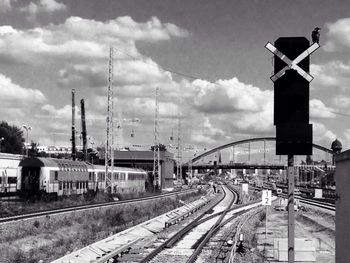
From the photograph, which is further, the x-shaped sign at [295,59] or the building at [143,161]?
the building at [143,161]

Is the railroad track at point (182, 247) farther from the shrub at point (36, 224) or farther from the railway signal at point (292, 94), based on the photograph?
the railway signal at point (292, 94)

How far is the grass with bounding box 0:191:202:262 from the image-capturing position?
789 inches

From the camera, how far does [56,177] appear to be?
4847cm

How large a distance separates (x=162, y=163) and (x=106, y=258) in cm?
9812

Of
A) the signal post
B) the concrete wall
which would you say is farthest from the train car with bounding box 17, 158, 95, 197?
the signal post

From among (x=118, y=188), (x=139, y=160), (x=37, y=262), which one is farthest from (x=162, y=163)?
(x=37, y=262)

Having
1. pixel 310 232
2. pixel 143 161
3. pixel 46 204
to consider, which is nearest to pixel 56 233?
pixel 310 232

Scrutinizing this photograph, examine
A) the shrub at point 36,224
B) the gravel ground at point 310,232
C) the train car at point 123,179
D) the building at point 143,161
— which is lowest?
the gravel ground at point 310,232

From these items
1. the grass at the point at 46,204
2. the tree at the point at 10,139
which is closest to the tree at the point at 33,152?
the tree at the point at 10,139

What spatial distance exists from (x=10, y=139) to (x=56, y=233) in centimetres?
11555

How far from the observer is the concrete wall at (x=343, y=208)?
7.76 m

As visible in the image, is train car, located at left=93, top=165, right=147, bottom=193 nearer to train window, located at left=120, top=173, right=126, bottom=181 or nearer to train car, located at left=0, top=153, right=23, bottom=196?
train window, located at left=120, top=173, right=126, bottom=181

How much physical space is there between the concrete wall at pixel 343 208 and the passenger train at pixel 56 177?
38.9 meters

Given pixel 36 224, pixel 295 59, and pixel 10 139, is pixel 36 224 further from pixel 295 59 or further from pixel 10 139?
pixel 10 139
